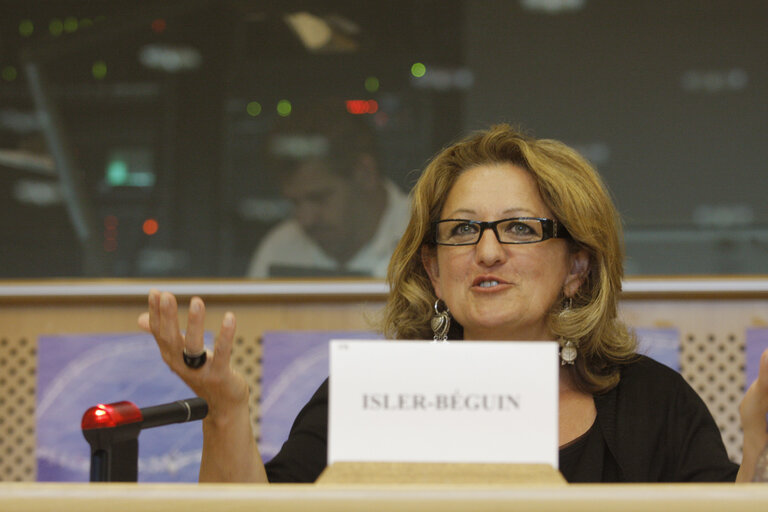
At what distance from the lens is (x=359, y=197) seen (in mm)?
2723

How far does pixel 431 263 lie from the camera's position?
168 centimetres

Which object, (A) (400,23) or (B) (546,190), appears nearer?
(B) (546,190)

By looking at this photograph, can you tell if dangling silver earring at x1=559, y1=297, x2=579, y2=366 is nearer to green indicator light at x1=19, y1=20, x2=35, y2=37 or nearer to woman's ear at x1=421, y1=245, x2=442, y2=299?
woman's ear at x1=421, y1=245, x2=442, y2=299

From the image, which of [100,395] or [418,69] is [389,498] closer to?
[100,395]

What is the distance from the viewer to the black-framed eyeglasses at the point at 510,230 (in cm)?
150

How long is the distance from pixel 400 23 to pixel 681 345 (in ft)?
4.53

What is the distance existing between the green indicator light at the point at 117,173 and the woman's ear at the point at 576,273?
1.71 metres

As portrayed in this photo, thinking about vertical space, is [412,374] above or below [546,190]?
below

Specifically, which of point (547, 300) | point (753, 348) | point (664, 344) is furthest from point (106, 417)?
point (753, 348)

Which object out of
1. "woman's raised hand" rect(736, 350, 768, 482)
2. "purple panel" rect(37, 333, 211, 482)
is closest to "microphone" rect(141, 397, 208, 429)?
"woman's raised hand" rect(736, 350, 768, 482)

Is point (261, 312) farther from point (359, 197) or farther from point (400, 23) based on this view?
point (400, 23)

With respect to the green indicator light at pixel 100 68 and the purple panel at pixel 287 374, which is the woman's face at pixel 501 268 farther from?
the green indicator light at pixel 100 68

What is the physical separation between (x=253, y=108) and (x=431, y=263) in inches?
53.4

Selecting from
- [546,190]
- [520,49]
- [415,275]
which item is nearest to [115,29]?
[520,49]
